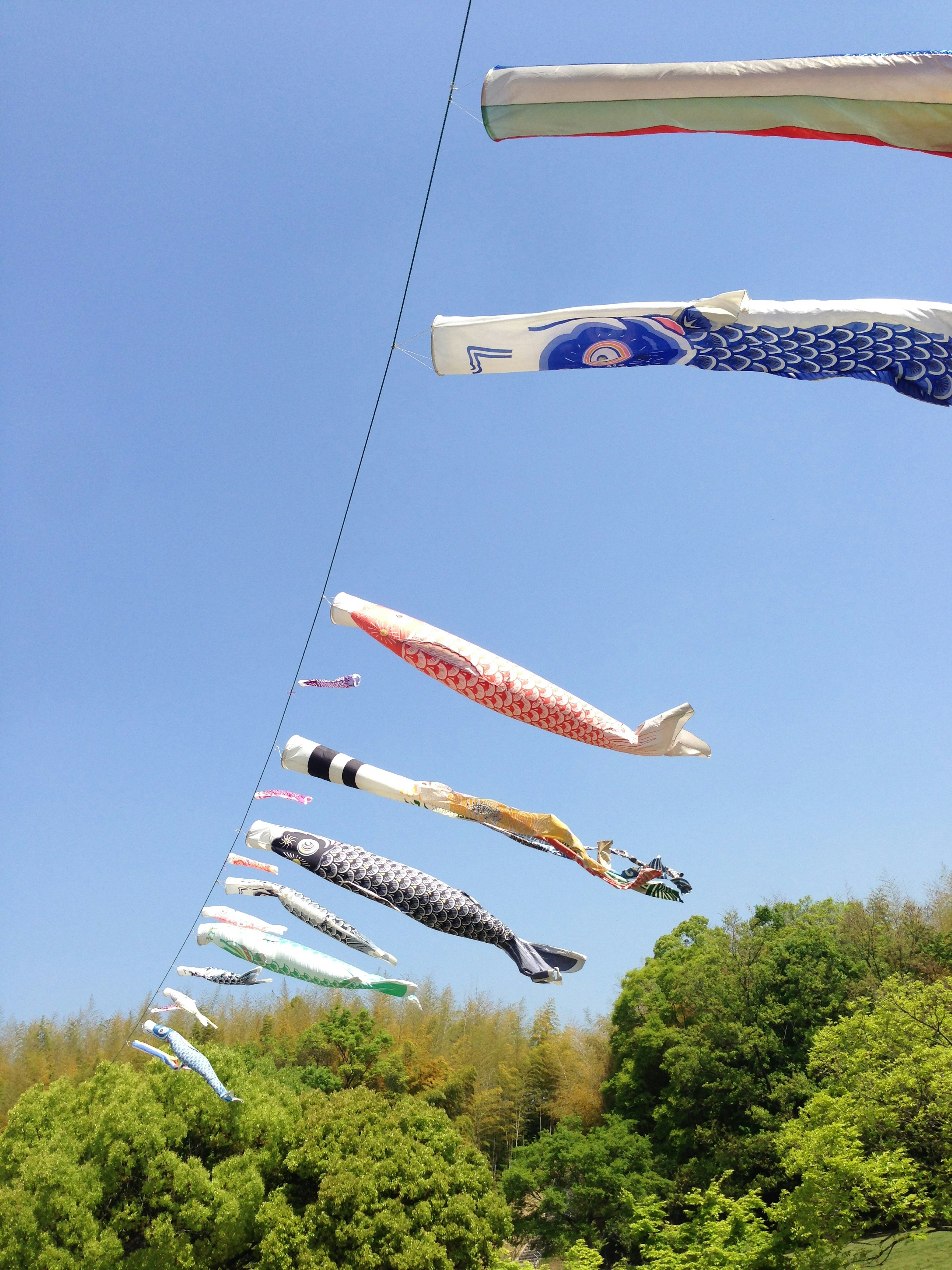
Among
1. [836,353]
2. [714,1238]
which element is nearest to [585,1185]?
[714,1238]

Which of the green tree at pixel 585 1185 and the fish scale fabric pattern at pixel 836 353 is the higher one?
the fish scale fabric pattern at pixel 836 353

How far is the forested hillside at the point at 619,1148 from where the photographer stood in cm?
1277

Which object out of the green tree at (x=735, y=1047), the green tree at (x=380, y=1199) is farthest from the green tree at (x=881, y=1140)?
the green tree at (x=380, y=1199)

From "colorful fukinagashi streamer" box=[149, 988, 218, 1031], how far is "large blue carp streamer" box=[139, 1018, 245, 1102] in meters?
0.18

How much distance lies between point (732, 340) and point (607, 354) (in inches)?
25.1

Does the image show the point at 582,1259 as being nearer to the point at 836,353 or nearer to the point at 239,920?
the point at 239,920

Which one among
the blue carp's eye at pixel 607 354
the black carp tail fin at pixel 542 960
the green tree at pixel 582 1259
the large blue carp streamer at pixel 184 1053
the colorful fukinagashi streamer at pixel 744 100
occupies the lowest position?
the green tree at pixel 582 1259

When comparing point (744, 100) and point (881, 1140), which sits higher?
point (744, 100)

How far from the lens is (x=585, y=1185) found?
19734 millimetres

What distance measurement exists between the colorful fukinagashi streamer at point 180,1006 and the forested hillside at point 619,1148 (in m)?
5.67

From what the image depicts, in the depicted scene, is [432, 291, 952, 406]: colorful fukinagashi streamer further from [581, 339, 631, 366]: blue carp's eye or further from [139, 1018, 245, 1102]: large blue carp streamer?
[139, 1018, 245, 1102]: large blue carp streamer

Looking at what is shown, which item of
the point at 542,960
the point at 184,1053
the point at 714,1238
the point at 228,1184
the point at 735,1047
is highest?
the point at 542,960

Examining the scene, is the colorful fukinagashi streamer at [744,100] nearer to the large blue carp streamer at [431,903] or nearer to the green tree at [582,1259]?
the large blue carp streamer at [431,903]

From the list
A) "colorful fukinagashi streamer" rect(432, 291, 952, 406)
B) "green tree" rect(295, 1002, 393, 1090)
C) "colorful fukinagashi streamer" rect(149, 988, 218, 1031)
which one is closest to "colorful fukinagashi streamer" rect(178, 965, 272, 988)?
"colorful fukinagashi streamer" rect(149, 988, 218, 1031)
